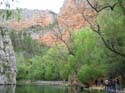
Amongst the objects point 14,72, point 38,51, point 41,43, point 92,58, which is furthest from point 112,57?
point 41,43

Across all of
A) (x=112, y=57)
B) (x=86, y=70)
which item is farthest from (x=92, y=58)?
(x=112, y=57)

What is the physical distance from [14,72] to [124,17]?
239 feet

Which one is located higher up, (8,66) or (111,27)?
(111,27)

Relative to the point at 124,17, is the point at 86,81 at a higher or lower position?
lower

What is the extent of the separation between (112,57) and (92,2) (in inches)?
579

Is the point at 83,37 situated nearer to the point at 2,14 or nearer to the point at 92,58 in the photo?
the point at 92,58

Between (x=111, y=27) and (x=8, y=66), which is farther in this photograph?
(x=8, y=66)

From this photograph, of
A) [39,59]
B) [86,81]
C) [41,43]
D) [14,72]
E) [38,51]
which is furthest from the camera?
[41,43]

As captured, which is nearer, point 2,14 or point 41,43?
point 2,14

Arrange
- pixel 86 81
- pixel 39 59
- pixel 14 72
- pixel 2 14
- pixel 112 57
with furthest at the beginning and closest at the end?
1. pixel 39 59
2. pixel 14 72
3. pixel 86 81
4. pixel 112 57
5. pixel 2 14

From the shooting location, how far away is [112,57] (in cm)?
3888

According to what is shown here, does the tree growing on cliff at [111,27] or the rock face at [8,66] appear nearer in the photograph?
the tree growing on cliff at [111,27]

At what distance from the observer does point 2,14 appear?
326 inches

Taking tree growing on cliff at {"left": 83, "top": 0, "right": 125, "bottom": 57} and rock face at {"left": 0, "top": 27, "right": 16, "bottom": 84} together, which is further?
rock face at {"left": 0, "top": 27, "right": 16, "bottom": 84}
